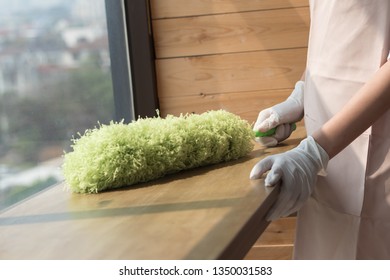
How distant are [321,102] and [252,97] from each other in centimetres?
119

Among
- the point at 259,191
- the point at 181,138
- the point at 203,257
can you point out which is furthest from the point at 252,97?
the point at 203,257

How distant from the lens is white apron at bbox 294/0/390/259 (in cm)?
166

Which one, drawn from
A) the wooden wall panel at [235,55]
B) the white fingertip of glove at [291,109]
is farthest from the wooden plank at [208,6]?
the white fingertip of glove at [291,109]

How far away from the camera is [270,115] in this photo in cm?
206

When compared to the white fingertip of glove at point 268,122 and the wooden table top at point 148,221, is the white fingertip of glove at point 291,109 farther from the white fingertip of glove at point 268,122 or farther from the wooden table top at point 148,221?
the wooden table top at point 148,221

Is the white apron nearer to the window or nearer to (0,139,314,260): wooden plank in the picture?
(0,139,314,260): wooden plank

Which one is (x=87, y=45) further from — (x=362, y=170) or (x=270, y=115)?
(x=362, y=170)

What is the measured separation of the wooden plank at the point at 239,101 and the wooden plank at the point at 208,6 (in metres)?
0.37

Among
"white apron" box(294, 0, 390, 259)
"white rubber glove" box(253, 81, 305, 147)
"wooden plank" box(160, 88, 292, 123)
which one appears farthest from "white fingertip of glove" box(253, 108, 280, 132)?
"wooden plank" box(160, 88, 292, 123)

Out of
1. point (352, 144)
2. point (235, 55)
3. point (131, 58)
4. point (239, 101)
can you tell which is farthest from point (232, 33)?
point (352, 144)

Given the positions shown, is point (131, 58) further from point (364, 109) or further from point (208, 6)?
point (364, 109)

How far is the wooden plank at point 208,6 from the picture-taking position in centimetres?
290

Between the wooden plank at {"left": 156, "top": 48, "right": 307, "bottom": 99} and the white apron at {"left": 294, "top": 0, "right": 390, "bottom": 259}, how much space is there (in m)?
1.11

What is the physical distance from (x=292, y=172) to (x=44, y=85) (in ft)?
3.02
